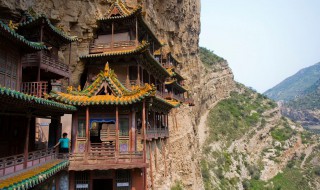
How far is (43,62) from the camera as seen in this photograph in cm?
2000

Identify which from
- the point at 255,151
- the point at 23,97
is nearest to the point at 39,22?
the point at 23,97

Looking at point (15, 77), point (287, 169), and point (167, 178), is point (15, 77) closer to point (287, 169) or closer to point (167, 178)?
point (167, 178)

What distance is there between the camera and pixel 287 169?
2776 inches

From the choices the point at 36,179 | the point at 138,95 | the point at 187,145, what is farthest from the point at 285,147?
the point at 36,179

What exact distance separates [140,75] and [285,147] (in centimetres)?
6581

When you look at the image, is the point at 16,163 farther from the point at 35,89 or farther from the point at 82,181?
the point at 35,89

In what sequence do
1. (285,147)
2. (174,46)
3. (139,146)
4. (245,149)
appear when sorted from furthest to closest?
(285,147) < (245,149) < (174,46) < (139,146)

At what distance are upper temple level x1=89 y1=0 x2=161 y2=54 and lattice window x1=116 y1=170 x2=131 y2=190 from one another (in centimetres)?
989

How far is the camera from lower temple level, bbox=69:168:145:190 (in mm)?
15047

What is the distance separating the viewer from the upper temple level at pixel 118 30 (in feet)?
70.9

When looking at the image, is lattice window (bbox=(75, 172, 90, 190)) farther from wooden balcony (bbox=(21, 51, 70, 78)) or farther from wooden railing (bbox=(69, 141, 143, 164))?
wooden balcony (bbox=(21, 51, 70, 78))

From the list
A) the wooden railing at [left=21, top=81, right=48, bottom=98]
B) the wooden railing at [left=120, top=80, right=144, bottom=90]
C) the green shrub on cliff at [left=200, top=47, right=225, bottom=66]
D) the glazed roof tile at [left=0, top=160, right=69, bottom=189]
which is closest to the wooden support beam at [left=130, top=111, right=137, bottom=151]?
the glazed roof tile at [left=0, top=160, right=69, bottom=189]

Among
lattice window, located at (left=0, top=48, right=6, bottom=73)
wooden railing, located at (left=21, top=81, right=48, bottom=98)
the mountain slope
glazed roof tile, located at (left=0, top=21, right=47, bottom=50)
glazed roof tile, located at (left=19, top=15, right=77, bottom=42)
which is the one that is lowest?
the mountain slope

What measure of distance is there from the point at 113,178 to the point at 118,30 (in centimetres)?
1230
